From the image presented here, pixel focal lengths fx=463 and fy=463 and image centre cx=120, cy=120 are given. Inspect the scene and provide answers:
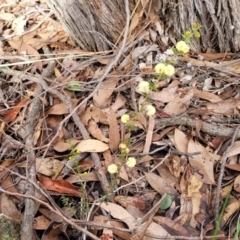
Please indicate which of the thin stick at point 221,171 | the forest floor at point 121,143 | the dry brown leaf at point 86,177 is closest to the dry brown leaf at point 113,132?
the forest floor at point 121,143

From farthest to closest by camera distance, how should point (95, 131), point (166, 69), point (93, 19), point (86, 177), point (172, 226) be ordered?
point (93, 19) < point (95, 131) < point (86, 177) < point (172, 226) < point (166, 69)

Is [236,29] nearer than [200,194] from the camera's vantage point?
No

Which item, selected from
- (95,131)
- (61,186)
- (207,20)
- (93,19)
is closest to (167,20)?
(207,20)

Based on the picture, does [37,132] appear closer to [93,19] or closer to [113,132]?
[113,132]

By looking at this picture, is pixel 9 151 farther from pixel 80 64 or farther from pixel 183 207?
pixel 183 207

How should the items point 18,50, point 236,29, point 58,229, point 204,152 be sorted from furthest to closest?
point 18,50
point 236,29
point 204,152
point 58,229

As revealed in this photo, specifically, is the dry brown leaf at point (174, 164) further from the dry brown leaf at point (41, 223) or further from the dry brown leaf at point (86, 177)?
the dry brown leaf at point (41, 223)

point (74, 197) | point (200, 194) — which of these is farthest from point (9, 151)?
point (200, 194)
